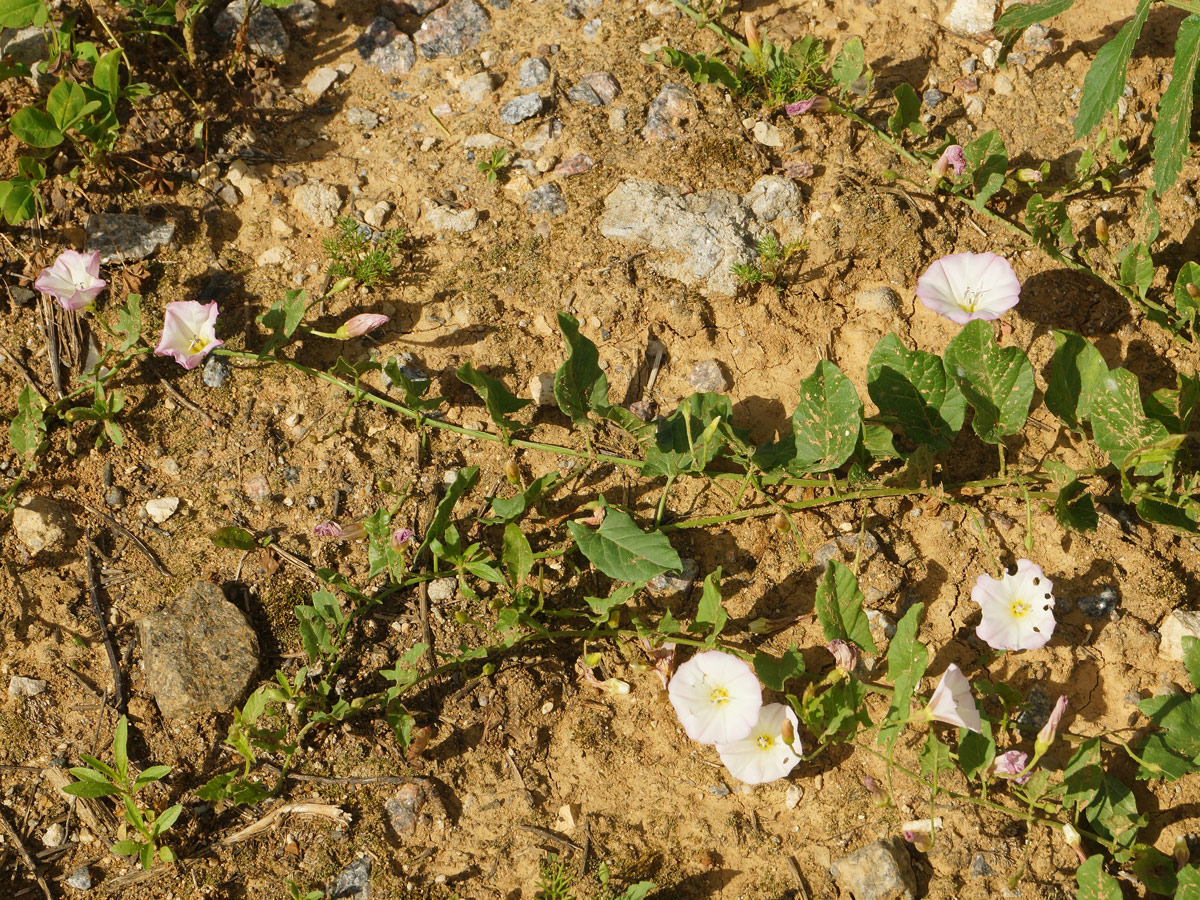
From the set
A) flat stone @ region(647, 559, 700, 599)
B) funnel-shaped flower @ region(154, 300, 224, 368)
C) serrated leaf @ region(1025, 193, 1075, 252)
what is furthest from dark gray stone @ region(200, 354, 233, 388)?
serrated leaf @ region(1025, 193, 1075, 252)

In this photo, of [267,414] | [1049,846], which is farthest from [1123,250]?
[267,414]

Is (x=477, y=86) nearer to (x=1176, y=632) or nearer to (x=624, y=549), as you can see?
(x=624, y=549)

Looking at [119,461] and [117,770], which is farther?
[119,461]

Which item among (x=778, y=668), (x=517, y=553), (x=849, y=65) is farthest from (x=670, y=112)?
(x=778, y=668)

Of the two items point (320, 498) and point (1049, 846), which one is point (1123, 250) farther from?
point (320, 498)

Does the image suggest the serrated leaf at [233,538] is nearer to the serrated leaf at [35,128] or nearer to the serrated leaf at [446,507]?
the serrated leaf at [446,507]

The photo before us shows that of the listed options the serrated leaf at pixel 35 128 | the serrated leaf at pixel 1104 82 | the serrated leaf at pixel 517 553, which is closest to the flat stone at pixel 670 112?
the serrated leaf at pixel 1104 82
